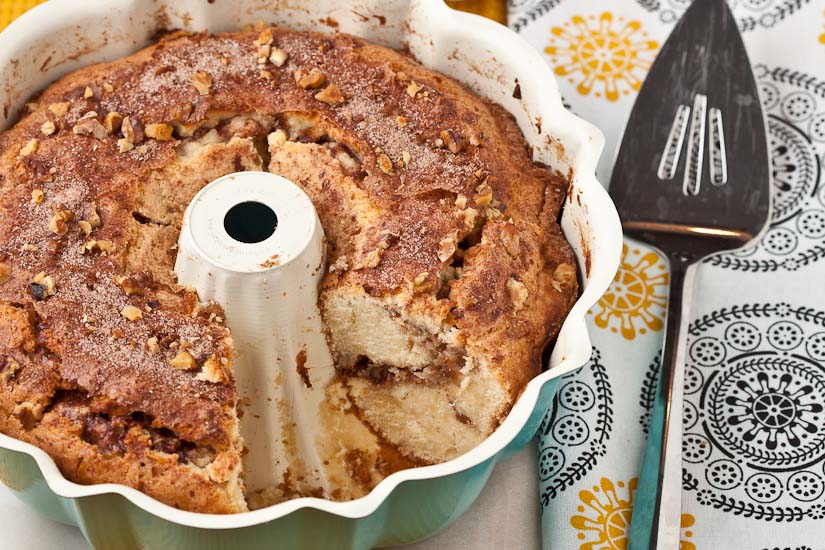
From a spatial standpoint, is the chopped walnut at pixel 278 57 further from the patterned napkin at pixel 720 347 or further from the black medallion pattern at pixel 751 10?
the black medallion pattern at pixel 751 10

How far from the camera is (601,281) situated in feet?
8.29

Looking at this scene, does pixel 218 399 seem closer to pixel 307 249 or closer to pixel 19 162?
pixel 307 249

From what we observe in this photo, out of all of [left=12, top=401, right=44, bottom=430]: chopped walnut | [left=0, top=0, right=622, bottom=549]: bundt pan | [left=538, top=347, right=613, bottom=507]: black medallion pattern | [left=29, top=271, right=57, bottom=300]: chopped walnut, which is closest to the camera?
[left=0, top=0, right=622, bottom=549]: bundt pan

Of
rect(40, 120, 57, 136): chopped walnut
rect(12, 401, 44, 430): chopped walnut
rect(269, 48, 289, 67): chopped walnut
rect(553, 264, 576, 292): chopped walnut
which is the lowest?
rect(12, 401, 44, 430): chopped walnut

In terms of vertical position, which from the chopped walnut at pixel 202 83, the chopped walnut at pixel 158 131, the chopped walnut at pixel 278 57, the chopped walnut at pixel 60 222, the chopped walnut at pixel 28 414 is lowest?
the chopped walnut at pixel 28 414

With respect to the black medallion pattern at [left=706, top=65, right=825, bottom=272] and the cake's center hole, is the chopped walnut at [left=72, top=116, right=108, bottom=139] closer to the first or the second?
the cake's center hole

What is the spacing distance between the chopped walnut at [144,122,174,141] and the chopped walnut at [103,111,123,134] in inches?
3.1

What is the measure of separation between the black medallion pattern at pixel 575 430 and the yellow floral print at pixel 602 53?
982 millimetres

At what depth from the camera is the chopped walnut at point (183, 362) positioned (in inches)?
95.7

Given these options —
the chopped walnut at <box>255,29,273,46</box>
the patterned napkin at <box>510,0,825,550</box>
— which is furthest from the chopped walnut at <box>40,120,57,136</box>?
the patterned napkin at <box>510,0,825,550</box>

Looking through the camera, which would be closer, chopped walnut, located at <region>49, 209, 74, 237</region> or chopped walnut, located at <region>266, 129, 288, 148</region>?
chopped walnut, located at <region>49, 209, 74, 237</region>

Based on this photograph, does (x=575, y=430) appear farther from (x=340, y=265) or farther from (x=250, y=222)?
(x=250, y=222)

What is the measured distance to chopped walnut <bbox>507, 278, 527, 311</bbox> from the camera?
259 centimetres

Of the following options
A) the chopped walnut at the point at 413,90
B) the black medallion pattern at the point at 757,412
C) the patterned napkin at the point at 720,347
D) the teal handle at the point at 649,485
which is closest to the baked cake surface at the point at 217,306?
the chopped walnut at the point at 413,90
